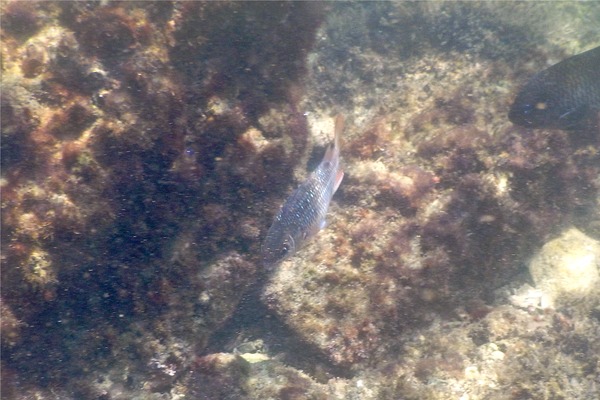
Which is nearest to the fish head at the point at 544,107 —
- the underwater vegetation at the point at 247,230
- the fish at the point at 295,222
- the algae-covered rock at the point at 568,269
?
the underwater vegetation at the point at 247,230

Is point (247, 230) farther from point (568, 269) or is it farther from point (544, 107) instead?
point (568, 269)

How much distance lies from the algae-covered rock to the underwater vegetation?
0.11ft

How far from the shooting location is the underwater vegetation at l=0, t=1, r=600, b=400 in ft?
12.6

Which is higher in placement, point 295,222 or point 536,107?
point 536,107

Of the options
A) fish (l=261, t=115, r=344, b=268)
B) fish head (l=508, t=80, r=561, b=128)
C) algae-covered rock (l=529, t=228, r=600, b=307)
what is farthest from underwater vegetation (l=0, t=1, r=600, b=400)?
fish (l=261, t=115, r=344, b=268)

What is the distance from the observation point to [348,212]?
498 cm

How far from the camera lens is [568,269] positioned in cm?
544

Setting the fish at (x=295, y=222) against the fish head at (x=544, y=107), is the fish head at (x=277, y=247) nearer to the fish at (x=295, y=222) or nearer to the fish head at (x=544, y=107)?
the fish at (x=295, y=222)

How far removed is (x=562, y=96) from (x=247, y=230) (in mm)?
4195

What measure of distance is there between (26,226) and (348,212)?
339 centimetres

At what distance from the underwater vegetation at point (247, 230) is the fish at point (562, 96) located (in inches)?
6.3

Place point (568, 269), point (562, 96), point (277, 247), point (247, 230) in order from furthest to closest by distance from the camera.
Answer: point (568, 269)
point (562, 96)
point (247, 230)
point (277, 247)

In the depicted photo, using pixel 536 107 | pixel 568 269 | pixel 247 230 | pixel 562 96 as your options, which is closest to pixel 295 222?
pixel 247 230

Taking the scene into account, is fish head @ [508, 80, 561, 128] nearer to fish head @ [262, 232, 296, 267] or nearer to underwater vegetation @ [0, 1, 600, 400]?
underwater vegetation @ [0, 1, 600, 400]
